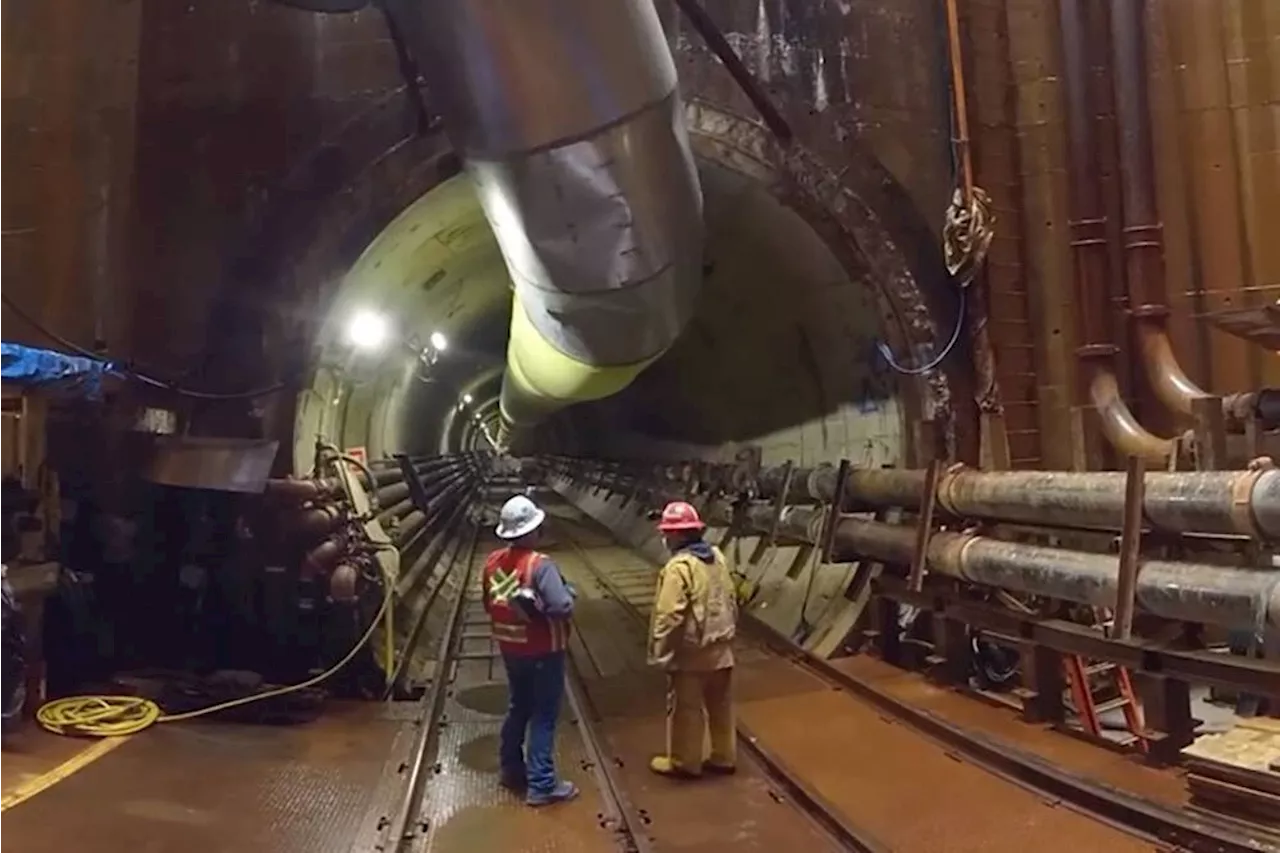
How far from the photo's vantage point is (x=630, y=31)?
434cm

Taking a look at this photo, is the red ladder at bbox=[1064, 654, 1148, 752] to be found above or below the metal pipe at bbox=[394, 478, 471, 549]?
below

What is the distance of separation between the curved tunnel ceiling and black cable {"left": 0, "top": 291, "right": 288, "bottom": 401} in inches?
12.9

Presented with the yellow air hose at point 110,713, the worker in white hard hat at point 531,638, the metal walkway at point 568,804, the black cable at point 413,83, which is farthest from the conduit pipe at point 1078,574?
the black cable at point 413,83

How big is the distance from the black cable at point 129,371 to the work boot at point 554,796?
12.0 ft

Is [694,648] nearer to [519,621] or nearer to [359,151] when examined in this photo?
[519,621]

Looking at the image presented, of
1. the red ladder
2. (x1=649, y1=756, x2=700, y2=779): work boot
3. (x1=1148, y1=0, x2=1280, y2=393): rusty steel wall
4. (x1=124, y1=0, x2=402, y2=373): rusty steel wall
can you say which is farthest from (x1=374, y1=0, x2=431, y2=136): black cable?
the red ladder

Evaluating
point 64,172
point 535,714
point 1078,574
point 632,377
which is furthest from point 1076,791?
point 64,172

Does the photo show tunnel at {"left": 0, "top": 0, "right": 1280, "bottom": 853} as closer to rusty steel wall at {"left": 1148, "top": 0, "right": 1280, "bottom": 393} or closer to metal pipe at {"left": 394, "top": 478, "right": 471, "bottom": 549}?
rusty steel wall at {"left": 1148, "top": 0, "right": 1280, "bottom": 393}

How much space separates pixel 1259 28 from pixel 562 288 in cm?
578

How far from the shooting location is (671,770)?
5.54 meters

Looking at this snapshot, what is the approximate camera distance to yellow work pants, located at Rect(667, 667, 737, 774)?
5508mm

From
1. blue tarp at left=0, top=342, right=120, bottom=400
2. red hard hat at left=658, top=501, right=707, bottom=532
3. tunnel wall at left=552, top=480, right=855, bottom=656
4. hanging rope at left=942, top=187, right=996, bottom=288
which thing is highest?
hanging rope at left=942, top=187, right=996, bottom=288

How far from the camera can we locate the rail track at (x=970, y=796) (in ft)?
13.7

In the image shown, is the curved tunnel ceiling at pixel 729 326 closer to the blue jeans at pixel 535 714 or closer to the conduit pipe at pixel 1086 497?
the conduit pipe at pixel 1086 497
